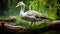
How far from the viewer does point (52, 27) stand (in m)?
0.98

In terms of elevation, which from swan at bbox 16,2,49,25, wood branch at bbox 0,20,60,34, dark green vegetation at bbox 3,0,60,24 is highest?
dark green vegetation at bbox 3,0,60,24

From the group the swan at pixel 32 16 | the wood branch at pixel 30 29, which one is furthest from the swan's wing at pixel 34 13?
the wood branch at pixel 30 29

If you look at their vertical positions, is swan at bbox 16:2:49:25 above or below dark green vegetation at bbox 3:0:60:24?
below

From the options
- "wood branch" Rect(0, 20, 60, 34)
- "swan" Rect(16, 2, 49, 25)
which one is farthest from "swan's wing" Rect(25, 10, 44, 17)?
"wood branch" Rect(0, 20, 60, 34)

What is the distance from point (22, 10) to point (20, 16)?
0.06 m

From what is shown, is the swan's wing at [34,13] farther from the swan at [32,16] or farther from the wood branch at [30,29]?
the wood branch at [30,29]

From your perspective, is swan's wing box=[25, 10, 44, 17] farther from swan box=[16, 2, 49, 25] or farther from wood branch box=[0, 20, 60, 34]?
wood branch box=[0, 20, 60, 34]

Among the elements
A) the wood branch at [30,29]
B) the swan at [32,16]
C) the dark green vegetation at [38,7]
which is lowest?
the wood branch at [30,29]

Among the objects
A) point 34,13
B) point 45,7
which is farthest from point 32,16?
point 45,7

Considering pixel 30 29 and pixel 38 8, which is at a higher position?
pixel 38 8

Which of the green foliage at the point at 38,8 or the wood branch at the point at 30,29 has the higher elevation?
the green foliage at the point at 38,8

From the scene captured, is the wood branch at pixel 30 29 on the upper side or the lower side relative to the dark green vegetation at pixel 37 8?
lower

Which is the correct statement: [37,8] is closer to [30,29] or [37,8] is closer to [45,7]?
[45,7]

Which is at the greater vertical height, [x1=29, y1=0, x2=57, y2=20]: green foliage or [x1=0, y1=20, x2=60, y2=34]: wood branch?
[x1=29, y1=0, x2=57, y2=20]: green foliage
